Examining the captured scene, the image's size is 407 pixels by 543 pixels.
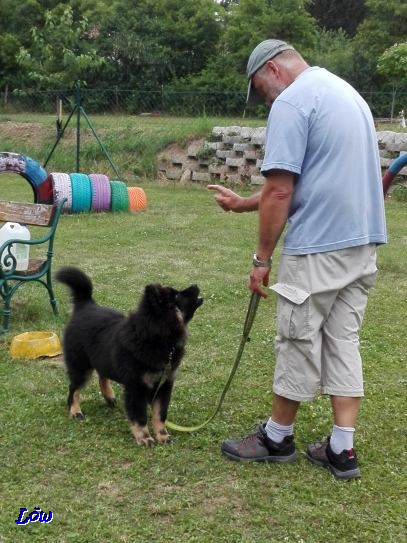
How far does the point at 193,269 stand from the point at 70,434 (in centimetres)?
449

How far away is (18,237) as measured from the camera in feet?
19.7

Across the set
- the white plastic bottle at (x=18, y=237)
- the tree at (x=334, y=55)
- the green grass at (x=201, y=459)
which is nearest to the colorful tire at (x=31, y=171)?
the green grass at (x=201, y=459)

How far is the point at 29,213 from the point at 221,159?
1087 centimetres

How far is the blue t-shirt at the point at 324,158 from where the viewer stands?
3.08 meters

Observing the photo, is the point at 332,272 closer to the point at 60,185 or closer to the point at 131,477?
the point at 131,477

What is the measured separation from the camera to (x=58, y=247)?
938 centimetres

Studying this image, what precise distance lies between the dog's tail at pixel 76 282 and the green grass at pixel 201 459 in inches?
25.8

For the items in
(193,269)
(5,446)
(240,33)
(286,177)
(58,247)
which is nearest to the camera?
(286,177)

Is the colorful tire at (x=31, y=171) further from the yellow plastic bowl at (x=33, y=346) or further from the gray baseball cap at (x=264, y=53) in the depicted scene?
the gray baseball cap at (x=264, y=53)

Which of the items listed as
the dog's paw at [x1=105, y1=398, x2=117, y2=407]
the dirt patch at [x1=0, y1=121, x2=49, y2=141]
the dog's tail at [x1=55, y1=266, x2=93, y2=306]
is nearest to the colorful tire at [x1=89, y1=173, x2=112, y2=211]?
the dog's tail at [x1=55, y1=266, x2=93, y2=306]

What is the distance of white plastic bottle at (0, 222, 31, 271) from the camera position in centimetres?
576

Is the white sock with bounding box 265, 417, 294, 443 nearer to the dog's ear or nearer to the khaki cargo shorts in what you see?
the khaki cargo shorts

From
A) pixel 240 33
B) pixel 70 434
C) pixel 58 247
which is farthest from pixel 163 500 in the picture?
pixel 240 33

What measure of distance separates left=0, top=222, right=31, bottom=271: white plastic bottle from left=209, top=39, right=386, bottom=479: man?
2.96 meters
